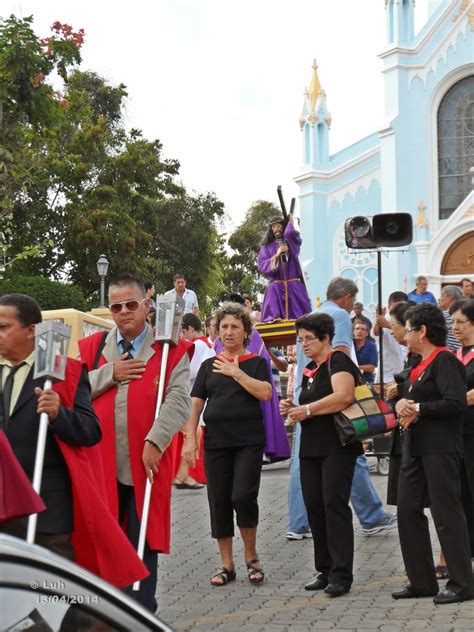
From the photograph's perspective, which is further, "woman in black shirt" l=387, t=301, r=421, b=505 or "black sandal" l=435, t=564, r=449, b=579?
"black sandal" l=435, t=564, r=449, b=579

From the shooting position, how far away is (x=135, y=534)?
6676 millimetres

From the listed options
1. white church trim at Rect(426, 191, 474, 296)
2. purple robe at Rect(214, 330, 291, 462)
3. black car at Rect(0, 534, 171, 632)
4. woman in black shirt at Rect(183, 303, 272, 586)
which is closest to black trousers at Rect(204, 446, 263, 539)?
woman in black shirt at Rect(183, 303, 272, 586)

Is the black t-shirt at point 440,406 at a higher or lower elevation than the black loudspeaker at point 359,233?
lower

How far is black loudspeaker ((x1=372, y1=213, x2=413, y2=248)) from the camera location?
44.4ft

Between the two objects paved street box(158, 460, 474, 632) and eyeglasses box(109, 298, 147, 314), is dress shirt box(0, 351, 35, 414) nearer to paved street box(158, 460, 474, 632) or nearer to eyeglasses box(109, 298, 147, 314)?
eyeglasses box(109, 298, 147, 314)

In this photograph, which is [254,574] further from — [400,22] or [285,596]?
[400,22]

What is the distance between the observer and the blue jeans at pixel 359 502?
33.9 feet

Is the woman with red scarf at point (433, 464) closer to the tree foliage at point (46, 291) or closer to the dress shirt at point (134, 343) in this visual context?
the dress shirt at point (134, 343)

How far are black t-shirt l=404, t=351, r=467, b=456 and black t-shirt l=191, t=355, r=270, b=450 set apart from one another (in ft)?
4.43

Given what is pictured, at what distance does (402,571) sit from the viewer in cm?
895

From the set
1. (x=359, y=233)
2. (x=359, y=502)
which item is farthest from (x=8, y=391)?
A: (x=359, y=233)

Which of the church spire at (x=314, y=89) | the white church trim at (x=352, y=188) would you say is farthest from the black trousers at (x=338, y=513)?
the church spire at (x=314, y=89)

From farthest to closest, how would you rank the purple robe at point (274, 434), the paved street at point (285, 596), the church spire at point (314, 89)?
the church spire at point (314, 89), the purple robe at point (274, 434), the paved street at point (285, 596)

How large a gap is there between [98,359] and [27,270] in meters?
32.7
